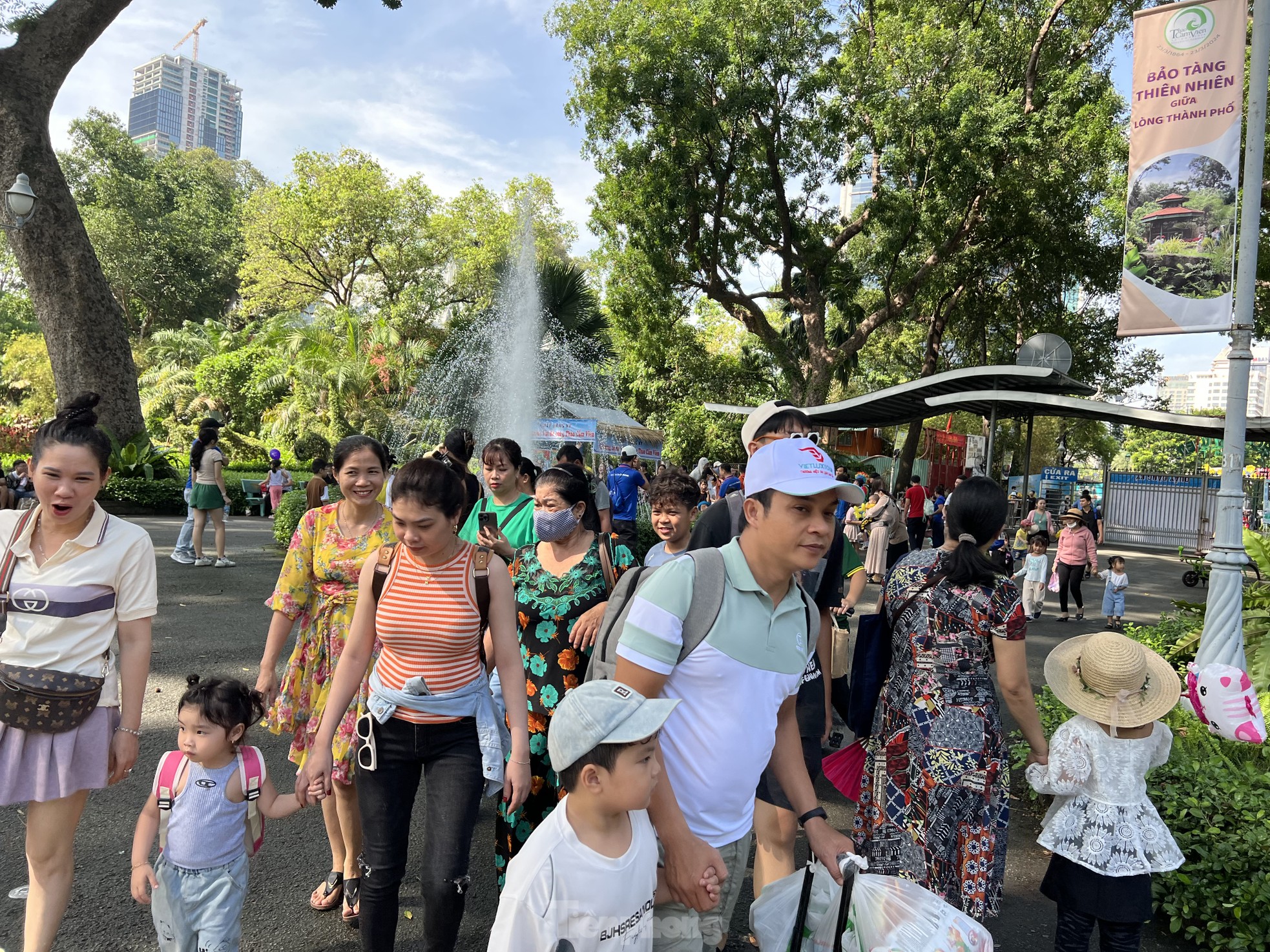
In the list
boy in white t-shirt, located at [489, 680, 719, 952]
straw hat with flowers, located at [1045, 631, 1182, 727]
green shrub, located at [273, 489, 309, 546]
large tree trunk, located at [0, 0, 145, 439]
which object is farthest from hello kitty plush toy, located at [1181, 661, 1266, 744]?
large tree trunk, located at [0, 0, 145, 439]

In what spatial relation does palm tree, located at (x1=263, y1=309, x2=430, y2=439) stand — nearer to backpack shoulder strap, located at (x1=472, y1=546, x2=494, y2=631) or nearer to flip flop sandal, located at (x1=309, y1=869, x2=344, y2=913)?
flip flop sandal, located at (x1=309, y1=869, x2=344, y2=913)

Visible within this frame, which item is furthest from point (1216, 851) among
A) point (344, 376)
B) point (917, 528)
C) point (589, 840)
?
point (344, 376)

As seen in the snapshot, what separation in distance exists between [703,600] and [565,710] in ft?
1.28

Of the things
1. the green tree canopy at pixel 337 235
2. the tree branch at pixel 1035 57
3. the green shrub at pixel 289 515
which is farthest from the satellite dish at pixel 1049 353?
the green tree canopy at pixel 337 235

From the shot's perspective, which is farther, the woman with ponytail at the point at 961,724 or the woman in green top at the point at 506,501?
the woman in green top at the point at 506,501

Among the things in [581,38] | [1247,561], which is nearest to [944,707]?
[1247,561]

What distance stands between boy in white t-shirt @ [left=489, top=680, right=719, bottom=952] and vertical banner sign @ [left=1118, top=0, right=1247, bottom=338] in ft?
18.7

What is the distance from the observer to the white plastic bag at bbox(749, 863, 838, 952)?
190cm

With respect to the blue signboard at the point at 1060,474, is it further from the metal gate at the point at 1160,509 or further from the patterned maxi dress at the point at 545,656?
the patterned maxi dress at the point at 545,656

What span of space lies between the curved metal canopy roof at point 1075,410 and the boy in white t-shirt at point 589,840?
1056 cm

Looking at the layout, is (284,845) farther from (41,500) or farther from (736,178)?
(736,178)

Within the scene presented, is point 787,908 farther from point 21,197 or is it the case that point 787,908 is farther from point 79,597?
point 21,197

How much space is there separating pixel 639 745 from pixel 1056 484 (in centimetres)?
2803

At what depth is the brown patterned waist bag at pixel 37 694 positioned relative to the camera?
2.42 metres
